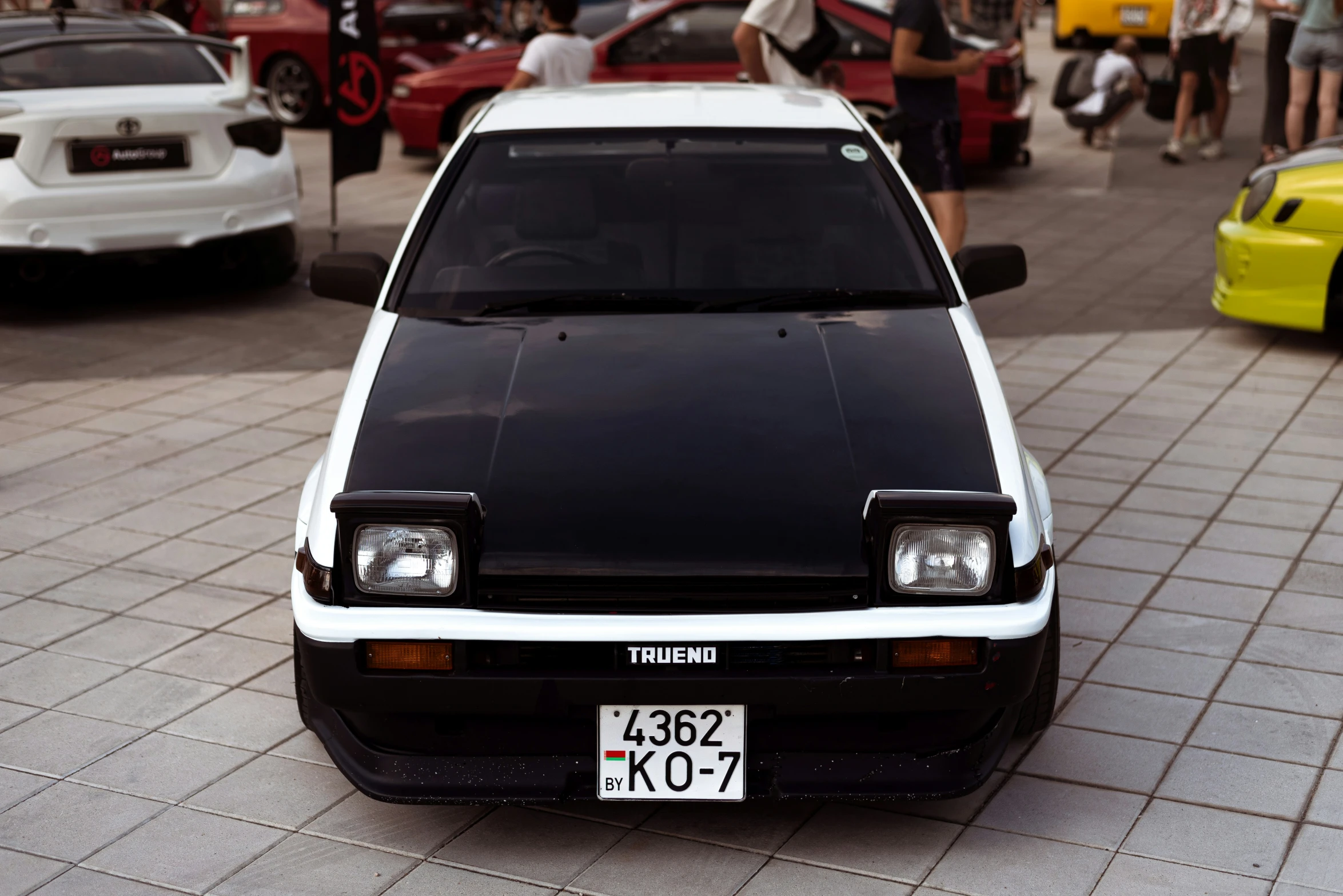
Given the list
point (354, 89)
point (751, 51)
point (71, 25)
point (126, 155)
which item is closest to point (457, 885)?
point (126, 155)

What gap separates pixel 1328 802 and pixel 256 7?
555 inches

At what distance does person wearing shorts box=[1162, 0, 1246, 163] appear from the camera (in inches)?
502

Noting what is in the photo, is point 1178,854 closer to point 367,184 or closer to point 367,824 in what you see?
point 367,824

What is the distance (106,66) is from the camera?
8.27 metres

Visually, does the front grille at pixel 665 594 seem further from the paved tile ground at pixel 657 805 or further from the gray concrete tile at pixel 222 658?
the gray concrete tile at pixel 222 658

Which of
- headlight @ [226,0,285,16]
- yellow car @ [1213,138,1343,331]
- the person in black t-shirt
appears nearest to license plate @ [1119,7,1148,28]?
headlight @ [226,0,285,16]

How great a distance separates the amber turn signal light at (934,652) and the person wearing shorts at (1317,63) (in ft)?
29.5

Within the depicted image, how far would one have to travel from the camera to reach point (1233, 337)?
26.3 feet

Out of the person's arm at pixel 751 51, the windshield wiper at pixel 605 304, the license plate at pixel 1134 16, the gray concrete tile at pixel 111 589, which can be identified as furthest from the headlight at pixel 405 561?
the license plate at pixel 1134 16

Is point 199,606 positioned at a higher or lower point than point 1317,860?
lower

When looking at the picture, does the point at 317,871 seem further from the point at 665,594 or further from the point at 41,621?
the point at 41,621

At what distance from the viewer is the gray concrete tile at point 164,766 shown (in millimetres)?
3736

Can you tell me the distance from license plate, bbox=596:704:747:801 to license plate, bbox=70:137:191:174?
228 inches

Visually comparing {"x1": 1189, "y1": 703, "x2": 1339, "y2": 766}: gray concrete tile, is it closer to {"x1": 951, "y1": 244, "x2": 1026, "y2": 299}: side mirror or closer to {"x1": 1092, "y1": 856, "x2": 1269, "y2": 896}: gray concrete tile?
{"x1": 1092, "y1": 856, "x2": 1269, "y2": 896}: gray concrete tile
